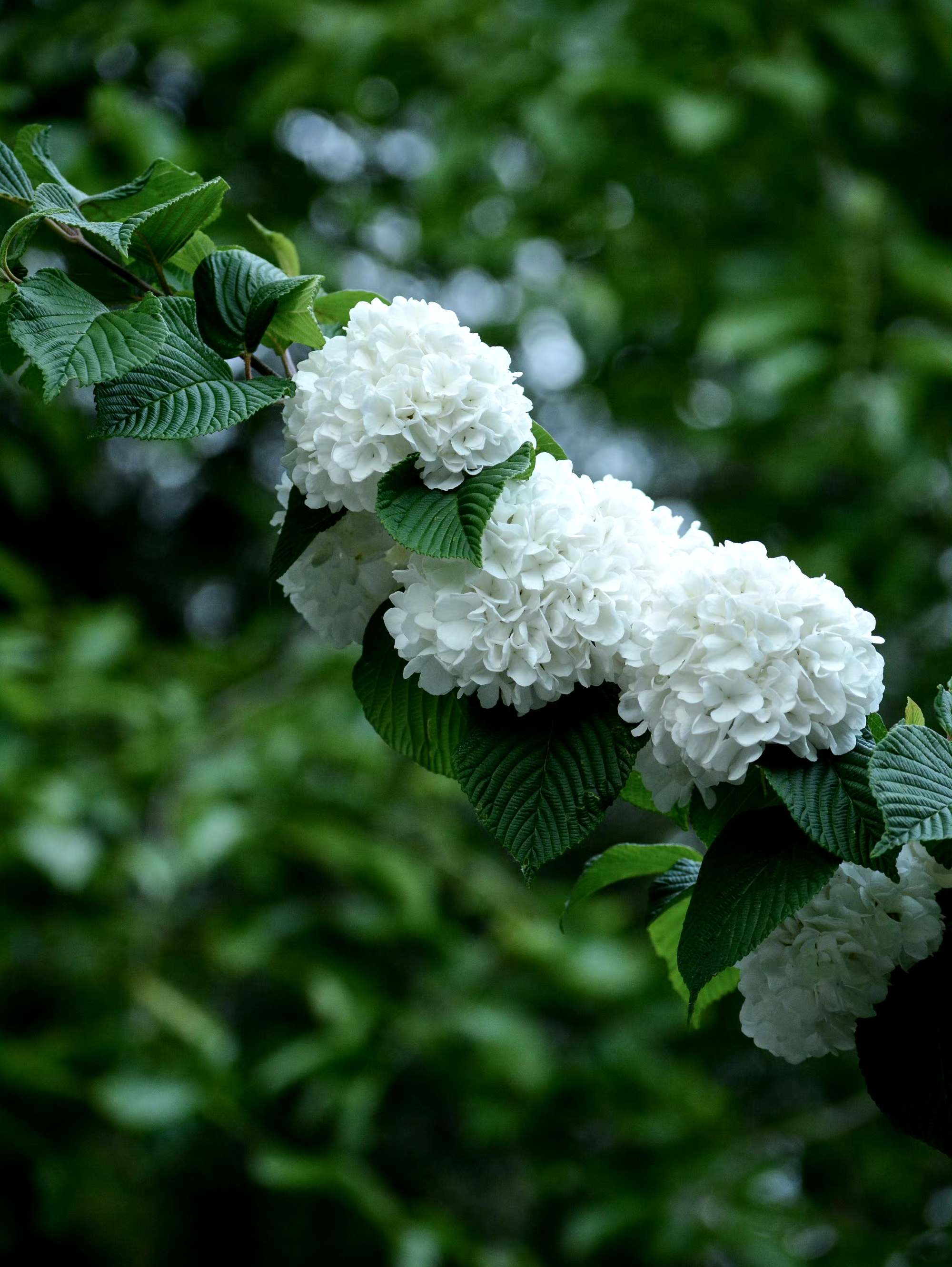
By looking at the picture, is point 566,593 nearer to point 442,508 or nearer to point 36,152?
point 442,508

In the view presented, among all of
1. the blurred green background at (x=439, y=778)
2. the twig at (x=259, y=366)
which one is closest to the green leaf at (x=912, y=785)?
the twig at (x=259, y=366)

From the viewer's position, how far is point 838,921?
54cm

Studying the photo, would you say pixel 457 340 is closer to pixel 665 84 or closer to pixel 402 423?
pixel 402 423

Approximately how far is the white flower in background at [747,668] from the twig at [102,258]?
32 centimetres

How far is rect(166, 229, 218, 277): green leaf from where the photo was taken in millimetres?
632

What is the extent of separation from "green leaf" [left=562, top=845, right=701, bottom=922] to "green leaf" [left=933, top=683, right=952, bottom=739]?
180mm

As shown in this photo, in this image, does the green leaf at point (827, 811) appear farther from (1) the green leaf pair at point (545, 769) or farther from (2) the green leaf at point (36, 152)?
(2) the green leaf at point (36, 152)

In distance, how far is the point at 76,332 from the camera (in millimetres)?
533

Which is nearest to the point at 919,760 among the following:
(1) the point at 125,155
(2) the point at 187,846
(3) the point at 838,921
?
(3) the point at 838,921

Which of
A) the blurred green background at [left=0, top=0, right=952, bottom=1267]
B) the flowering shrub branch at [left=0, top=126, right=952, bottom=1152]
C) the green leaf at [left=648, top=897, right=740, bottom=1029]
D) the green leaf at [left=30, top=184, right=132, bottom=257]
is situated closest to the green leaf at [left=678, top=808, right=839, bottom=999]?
the flowering shrub branch at [left=0, top=126, right=952, bottom=1152]

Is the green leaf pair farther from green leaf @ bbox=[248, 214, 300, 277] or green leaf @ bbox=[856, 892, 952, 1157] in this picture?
green leaf @ bbox=[248, 214, 300, 277]

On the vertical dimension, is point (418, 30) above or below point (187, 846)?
above

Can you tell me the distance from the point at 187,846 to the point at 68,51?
5.39 ft

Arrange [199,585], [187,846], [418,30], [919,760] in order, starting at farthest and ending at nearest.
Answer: [199,585] < [418,30] < [187,846] < [919,760]
